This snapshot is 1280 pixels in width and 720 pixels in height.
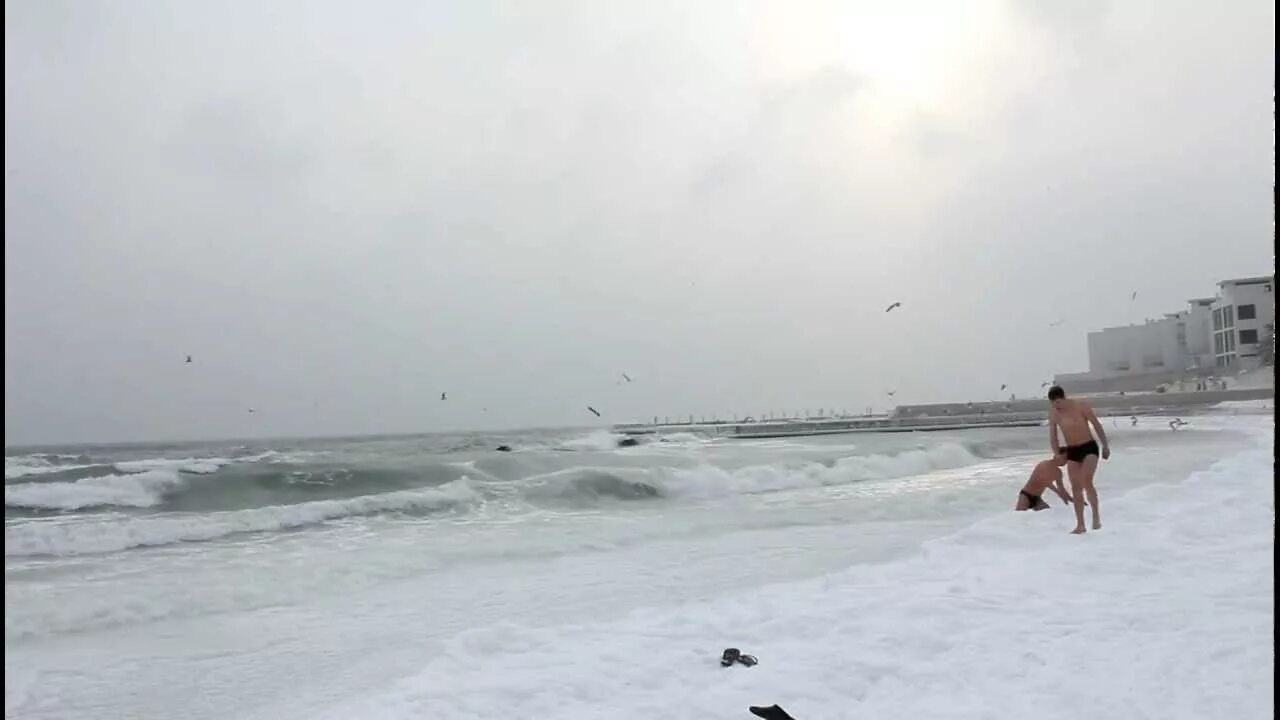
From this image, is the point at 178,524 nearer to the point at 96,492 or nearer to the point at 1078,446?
the point at 96,492

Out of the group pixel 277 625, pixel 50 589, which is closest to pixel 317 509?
pixel 50 589

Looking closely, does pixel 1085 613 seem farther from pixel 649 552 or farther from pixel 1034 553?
pixel 649 552

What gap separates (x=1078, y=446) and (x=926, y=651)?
5.37 meters

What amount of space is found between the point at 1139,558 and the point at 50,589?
993 cm

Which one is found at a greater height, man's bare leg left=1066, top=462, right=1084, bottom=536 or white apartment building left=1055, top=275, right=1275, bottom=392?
white apartment building left=1055, top=275, right=1275, bottom=392

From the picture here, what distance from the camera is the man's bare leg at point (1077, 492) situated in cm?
816

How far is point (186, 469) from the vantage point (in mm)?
24219

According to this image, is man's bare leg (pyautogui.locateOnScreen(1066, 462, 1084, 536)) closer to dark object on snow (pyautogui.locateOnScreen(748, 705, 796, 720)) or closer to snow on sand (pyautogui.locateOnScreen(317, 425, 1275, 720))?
snow on sand (pyautogui.locateOnScreen(317, 425, 1275, 720))

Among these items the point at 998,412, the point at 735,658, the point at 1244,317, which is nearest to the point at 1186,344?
the point at 1244,317

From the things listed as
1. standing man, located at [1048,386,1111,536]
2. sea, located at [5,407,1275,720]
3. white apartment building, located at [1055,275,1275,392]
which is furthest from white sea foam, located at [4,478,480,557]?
white apartment building, located at [1055,275,1275,392]

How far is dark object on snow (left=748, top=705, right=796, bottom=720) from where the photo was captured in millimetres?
3525

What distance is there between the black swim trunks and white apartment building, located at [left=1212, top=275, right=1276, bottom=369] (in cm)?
6095

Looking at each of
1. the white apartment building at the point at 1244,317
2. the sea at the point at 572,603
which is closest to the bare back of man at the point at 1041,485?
the sea at the point at 572,603

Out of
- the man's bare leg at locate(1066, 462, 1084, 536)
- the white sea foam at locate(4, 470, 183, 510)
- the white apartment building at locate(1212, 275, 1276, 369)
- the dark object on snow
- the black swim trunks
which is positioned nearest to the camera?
the dark object on snow
